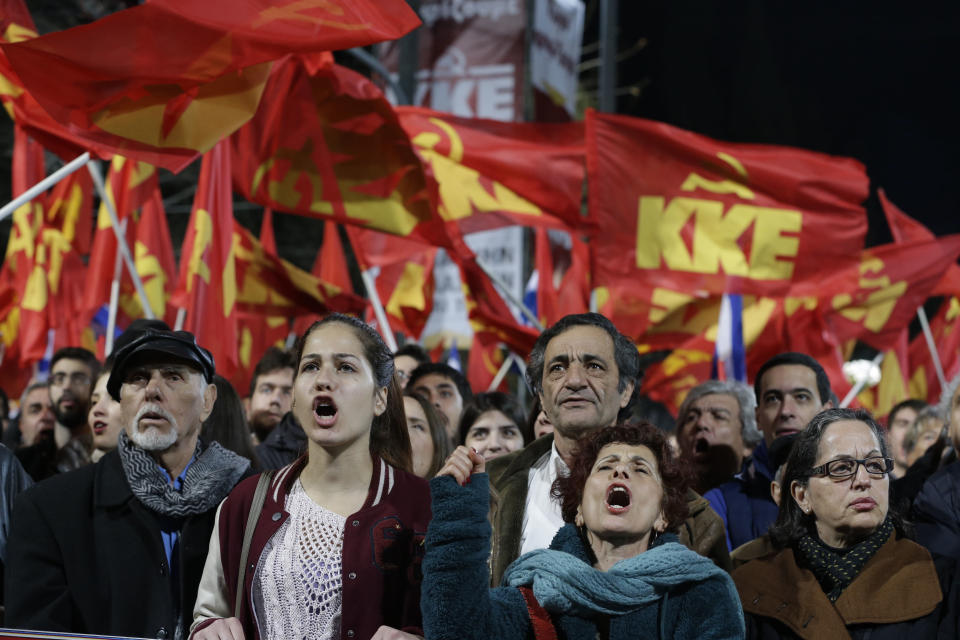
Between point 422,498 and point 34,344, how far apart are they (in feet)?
24.2

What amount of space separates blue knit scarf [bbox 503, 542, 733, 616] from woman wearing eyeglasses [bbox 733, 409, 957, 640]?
2.21ft

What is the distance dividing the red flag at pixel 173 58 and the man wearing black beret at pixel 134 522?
201 cm

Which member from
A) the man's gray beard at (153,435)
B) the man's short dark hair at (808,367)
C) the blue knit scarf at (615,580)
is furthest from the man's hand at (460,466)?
the man's short dark hair at (808,367)

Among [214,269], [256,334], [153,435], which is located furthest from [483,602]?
[256,334]

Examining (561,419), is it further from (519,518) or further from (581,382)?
(519,518)

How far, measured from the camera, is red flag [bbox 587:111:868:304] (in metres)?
9.06

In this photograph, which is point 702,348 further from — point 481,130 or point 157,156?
point 157,156

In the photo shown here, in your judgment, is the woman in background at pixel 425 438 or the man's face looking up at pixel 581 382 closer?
the man's face looking up at pixel 581 382

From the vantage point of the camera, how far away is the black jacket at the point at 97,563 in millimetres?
3480

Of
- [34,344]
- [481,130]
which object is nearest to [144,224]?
[34,344]

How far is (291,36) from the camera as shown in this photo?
19.0 feet

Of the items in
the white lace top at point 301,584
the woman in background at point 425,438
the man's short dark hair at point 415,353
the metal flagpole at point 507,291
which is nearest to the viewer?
the white lace top at point 301,584

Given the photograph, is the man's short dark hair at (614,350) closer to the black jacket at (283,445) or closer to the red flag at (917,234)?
the black jacket at (283,445)

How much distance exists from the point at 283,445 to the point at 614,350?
6.98 feet
